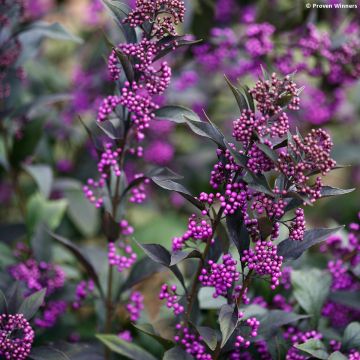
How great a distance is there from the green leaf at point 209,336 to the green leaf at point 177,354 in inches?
3.1

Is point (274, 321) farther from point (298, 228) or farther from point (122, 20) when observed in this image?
point (122, 20)

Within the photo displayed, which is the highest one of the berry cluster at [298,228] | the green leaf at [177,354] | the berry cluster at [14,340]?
the berry cluster at [298,228]

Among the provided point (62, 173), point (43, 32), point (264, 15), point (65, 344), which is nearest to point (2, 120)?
point (43, 32)

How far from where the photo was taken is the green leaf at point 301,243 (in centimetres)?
143

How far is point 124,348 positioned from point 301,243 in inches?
22.0

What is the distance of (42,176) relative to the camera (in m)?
2.27

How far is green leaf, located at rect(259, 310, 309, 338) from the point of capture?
1.58 m

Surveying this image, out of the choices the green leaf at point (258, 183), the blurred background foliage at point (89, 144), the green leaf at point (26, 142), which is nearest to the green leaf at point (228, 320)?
the green leaf at point (258, 183)

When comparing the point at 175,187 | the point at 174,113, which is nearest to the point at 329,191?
the point at 175,187

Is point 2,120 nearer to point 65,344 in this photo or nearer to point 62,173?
point 62,173

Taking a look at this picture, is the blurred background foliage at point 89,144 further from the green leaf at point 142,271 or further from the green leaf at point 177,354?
the green leaf at point 177,354

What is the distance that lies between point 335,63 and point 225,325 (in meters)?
1.37

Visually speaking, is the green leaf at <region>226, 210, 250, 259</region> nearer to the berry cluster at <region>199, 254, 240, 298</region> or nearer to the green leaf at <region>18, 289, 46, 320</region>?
the berry cluster at <region>199, 254, 240, 298</region>

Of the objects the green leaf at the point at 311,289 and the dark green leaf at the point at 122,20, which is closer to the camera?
the dark green leaf at the point at 122,20
